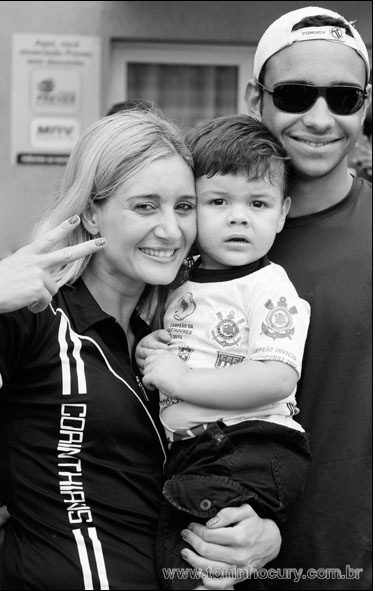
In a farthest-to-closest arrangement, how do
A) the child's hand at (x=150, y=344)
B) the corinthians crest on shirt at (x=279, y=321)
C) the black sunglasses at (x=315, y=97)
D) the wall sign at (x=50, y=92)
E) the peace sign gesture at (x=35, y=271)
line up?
the wall sign at (x=50, y=92)
the black sunglasses at (x=315, y=97)
the child's hand at (x=150, y=344)
the corinthians crest on shirt at (x=279, y=321)
the peace sign gesture at (x=35, y=271)

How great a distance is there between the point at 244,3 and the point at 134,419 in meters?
6.08

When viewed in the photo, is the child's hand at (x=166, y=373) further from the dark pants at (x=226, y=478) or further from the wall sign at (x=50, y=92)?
the wall sign at (x=50, y=92)

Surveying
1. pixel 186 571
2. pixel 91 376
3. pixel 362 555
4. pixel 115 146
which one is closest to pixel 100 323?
pixel 91 376

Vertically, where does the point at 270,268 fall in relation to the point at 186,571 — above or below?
above

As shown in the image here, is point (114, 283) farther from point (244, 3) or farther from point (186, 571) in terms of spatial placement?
point (244, 3)

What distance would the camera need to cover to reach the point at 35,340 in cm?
238

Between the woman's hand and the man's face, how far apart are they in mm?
1082

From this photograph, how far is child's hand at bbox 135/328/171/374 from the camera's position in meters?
2.63

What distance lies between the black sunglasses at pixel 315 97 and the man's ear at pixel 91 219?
26.9 inches

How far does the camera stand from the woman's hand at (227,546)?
7.88ft

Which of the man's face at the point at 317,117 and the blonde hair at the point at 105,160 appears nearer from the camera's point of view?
the blonde hair at the point at 105,160

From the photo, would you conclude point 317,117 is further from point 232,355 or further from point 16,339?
point 16,339

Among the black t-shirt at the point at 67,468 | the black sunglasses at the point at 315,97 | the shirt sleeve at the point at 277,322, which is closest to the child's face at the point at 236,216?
the shirt sleeve at the point at 277,322

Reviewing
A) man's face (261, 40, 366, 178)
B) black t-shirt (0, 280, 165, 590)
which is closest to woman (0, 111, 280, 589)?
black t-shirt (0, 280, 165, 590)
